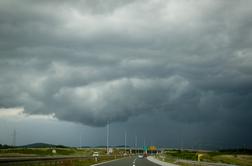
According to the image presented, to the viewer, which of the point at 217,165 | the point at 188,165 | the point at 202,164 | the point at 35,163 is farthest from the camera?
the point at 188,165

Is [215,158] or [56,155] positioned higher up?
[215,158]

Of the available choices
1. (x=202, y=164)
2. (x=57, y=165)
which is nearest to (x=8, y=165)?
(x=57, y=165)

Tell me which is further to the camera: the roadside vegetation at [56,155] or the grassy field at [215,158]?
the grassy field at [215,158]

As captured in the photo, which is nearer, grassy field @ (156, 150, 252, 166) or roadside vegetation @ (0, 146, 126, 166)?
roadside vegetation @ (0, 146, 126, 166)

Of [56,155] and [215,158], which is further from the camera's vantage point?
[56,155]

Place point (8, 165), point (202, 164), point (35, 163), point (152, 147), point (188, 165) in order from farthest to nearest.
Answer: point (152, 147) < point (188, 165) < point (202, 164) < point (35, 163) < point (8, 165)

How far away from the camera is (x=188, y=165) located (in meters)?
49.6

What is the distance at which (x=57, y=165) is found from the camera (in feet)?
130

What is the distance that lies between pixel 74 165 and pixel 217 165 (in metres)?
18.0

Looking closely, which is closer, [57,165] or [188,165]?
[57,165]

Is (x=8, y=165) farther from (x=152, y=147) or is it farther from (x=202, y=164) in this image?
(x=152, y=147)

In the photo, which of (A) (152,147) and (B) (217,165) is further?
(A) (152,147)

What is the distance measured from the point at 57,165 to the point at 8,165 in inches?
489

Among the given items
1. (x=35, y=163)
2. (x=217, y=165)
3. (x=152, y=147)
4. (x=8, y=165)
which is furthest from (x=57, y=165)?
(x=152, y=147)
